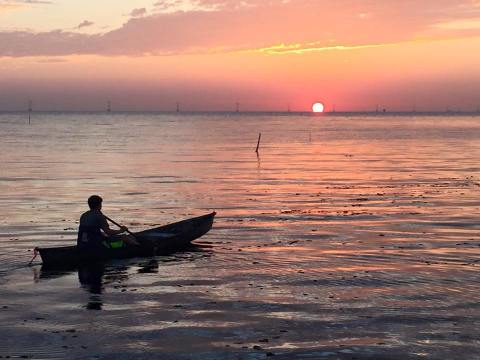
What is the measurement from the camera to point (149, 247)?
21.4 m

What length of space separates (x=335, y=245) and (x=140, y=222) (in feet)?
30.9


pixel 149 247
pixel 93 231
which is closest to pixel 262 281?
pixel 149 247

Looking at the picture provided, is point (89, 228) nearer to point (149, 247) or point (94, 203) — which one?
point (94, 203)

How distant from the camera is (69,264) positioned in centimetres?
1980

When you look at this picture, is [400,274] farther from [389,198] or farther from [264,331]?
[389,198]

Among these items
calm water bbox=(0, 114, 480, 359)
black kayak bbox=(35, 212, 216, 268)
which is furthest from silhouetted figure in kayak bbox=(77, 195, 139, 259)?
calm water bbox=(0, 114, 480, 359)

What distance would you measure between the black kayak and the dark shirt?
0.29 m

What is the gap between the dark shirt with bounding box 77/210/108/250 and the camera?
19.8m

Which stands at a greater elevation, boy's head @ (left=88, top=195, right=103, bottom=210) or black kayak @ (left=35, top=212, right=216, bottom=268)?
boy's head @ (left=88, top=195, right=103, bottom=210)

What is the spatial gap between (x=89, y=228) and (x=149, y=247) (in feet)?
7.76

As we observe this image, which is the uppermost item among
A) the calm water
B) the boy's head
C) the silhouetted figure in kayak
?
the boy's head

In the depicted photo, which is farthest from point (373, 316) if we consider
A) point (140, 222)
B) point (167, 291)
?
point (140, 222)

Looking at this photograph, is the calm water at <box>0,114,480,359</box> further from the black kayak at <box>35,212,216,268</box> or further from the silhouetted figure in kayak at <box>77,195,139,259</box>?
the silhouetted figure in kayak at <box>77,195,139,259</box>

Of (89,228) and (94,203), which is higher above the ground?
(94,203)
